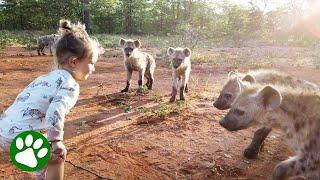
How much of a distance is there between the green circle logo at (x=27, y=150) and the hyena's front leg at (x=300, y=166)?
217 cm

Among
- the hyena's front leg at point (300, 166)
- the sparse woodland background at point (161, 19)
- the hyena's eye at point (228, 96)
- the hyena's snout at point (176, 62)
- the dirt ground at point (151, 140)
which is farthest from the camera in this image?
the sparse woodland background at point (161, 19)

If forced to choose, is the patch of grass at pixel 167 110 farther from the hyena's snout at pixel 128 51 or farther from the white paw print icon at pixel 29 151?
the white paw print icon at pixel 29 151

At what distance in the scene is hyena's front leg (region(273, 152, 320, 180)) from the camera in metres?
3.26

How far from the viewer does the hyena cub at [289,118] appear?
330 centimetres

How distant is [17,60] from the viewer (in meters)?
12.2

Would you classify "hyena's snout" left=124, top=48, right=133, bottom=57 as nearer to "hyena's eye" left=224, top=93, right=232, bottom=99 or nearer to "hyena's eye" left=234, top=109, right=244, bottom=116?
"hyena's eye" left=224, top=93, right=232, bottom=99

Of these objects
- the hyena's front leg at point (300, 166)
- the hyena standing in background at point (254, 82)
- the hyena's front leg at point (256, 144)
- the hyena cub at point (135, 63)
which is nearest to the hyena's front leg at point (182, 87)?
the hyena cub at point (135, 63)

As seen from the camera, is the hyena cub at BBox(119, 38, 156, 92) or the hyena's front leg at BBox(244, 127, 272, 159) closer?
the hyena's front leg at BBox(244, 127, 272, 159)

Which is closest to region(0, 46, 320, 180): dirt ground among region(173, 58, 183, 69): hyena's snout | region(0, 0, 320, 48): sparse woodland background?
region(173, 58, 183, 69): hyena's snout

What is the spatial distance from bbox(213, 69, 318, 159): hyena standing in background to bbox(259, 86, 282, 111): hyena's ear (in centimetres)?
36

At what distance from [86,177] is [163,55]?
1005 centimetres

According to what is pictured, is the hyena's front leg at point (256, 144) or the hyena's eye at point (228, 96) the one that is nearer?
the hyena's front leg at point (256, 144)

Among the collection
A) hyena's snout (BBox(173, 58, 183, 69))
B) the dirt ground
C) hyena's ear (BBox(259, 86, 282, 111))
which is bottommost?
the dirt ground

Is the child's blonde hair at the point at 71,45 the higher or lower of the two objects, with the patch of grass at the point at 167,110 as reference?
higher
